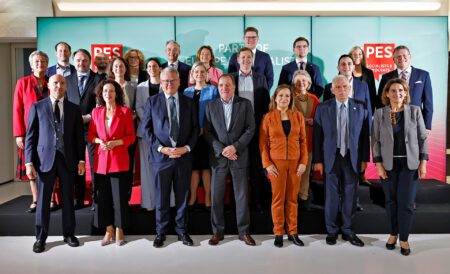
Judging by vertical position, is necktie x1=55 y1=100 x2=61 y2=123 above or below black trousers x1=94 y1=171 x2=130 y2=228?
above

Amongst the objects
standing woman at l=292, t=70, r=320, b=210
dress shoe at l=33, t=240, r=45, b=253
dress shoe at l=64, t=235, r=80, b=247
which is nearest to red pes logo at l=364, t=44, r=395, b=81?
standing woman at l=292, t=70, r=320, b=210

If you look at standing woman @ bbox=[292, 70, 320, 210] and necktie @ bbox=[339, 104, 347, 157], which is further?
standing woman @ bbox=[292, 70, 320, 210]

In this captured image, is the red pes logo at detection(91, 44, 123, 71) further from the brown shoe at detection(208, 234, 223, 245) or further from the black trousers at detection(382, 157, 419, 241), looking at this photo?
the black trousers at detection(382, 157, 419, 241)

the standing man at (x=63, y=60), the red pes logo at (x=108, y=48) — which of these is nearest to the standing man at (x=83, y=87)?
the standing man at (x=63, y=60)

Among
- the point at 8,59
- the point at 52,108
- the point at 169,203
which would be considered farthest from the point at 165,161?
the point at 8,59

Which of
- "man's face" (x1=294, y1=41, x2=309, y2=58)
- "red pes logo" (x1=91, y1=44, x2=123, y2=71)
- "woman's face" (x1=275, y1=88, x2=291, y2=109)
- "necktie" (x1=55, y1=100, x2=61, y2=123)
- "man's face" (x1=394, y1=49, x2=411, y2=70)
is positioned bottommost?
"necktie" (x1=55, y1=100, x2=61, y2=123)

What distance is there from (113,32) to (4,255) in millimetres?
3695

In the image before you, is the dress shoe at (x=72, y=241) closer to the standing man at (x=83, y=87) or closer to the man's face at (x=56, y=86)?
the standing man at (x=83, y=87)

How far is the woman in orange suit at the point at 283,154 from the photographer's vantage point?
4016 millimetres

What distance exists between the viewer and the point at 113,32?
640cm

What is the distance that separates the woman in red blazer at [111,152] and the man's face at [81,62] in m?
0.59

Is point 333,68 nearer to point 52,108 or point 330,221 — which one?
Answer: point 330,221

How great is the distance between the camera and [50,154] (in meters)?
3.96

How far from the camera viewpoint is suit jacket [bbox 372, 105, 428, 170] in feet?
12.5
